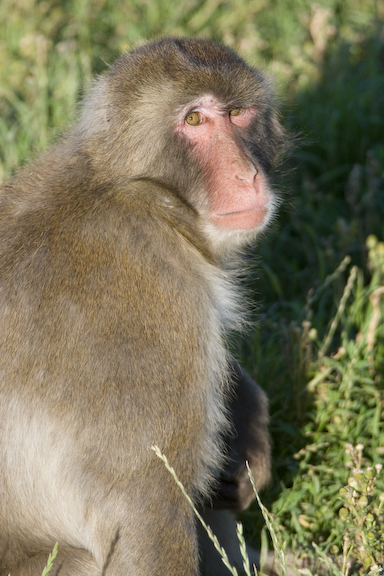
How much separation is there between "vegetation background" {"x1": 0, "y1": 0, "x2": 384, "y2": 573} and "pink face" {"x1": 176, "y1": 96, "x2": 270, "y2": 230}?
59 cm

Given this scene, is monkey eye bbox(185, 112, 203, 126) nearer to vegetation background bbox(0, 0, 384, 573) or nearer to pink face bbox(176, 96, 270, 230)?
pink face bbox(176, 96, 270, 230)

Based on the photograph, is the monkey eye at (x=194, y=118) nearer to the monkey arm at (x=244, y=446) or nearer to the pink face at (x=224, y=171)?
the pink face at (x=224, y=171)

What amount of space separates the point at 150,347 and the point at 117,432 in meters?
0.30

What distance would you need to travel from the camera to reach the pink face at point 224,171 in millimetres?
2865

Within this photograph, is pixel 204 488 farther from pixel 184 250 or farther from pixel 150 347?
pixel 184 250

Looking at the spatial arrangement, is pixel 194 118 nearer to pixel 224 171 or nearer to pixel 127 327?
pixel 224 171

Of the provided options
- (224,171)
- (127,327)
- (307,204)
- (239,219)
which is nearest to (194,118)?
(224,171)

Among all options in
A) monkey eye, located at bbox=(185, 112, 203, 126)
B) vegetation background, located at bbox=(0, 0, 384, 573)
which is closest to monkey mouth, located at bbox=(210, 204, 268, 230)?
monkey eye, located at bbox=(185, 112, 203, 126)

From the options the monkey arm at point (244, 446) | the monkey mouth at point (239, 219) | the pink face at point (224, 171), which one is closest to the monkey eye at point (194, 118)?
the pink face at point (224, 171)

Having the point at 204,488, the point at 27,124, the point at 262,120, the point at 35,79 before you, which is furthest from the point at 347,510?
the point at 35,79

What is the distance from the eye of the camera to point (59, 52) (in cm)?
592

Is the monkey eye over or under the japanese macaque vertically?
over

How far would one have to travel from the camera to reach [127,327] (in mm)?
2656

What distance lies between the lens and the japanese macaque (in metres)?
2.60
